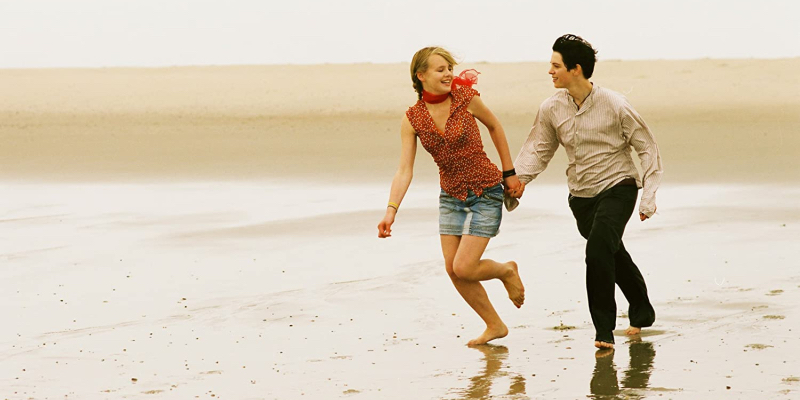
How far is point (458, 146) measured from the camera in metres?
6.41

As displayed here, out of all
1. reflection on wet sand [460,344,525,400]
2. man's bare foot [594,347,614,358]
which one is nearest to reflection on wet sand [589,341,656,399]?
man's bare foot [594,347,614,358]

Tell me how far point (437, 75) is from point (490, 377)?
5.27 ft

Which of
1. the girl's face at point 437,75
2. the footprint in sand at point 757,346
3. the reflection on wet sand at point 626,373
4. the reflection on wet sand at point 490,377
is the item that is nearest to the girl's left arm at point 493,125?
the girl's face at point 437,75

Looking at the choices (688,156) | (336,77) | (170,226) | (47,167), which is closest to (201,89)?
(336,77)

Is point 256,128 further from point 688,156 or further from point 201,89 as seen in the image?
point 201,89

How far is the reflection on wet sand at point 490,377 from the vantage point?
546cm

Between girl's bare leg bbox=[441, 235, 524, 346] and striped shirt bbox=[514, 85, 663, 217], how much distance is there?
1.79 ft

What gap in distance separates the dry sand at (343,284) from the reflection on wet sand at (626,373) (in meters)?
0.02

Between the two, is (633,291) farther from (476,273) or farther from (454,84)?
(454,84)

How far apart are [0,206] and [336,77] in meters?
34.8

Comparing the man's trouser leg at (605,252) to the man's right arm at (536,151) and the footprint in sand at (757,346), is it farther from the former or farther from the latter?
the footprint in sand at (757,346)

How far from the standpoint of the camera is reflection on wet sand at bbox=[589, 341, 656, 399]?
5387mm

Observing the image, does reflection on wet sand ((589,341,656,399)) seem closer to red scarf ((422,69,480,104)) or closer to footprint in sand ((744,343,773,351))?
footprint in sand ((744,343,773,351))

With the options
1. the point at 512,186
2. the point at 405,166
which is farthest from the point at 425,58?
the point at 512,186
